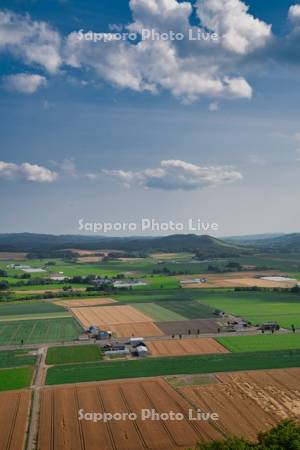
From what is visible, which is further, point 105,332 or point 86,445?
point 105,332

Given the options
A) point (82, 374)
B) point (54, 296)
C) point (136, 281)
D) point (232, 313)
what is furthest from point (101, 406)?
point (136, 281)

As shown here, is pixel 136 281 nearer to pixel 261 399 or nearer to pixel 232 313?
pixel 232 313

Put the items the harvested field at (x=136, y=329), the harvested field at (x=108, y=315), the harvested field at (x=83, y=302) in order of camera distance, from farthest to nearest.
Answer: the harvested field at (x=83, y=302) < the harvested field at (x=108, y=315) < the harvested field at (x=136, y=329)

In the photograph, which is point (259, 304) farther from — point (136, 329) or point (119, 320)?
point (136, 329)

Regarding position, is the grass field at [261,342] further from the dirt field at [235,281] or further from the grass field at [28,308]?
the dirt field at [235,281]

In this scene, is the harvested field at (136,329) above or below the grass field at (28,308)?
below

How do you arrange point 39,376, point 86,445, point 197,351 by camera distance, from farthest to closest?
point 197,351 < point 39,376 < point 86,445

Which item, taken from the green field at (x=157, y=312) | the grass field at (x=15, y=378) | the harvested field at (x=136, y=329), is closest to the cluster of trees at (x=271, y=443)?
the grass field at (x=15, y=378)

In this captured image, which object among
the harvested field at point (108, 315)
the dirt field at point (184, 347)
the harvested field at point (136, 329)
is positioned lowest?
the dirt field at point (184, 347)
